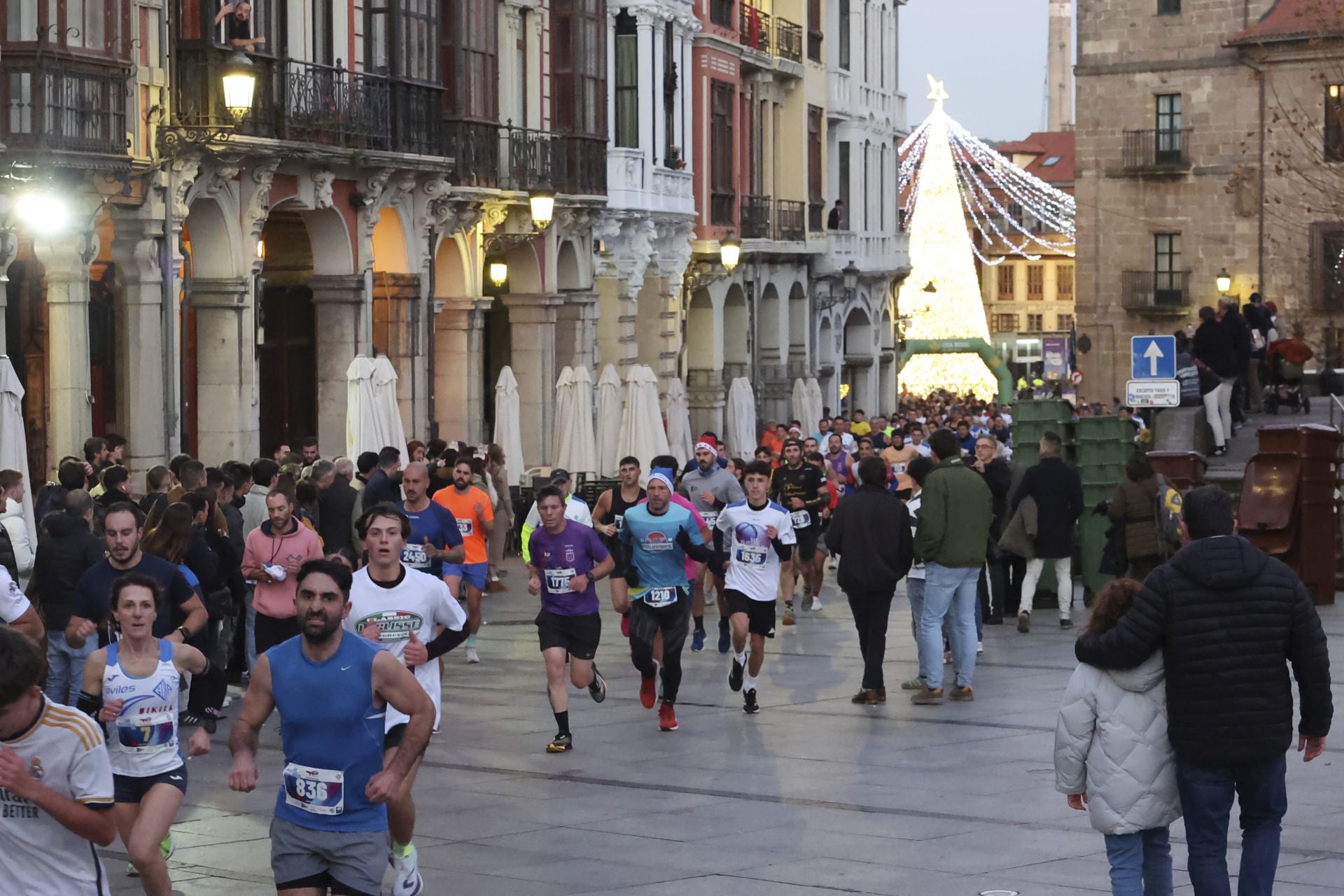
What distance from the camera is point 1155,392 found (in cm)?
2612

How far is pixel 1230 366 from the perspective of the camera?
3059 centimetres

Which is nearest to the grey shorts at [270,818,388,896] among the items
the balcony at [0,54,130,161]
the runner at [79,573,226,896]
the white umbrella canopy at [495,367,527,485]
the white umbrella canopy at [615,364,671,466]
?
the runner at [79,573,226,896]

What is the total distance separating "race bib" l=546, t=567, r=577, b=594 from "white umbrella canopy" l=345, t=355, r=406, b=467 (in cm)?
1081

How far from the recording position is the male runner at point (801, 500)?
23.1m

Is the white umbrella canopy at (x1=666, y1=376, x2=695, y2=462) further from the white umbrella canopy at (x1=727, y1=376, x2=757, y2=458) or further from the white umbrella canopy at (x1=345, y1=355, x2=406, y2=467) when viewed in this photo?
the white umbrella canopy at (x1=345, y1=355, x2=406, y2=467)

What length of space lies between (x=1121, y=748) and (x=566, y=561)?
6689 millimetres

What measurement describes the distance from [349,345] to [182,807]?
17433mm

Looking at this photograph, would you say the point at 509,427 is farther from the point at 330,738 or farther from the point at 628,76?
the point at 330,738

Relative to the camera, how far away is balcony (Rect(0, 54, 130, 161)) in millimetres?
22719

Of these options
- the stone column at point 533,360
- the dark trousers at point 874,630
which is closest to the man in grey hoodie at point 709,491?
the dark trousers at point 874,630

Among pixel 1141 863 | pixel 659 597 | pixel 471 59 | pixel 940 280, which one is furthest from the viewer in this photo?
pixel 940 280

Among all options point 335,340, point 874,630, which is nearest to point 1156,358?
point 335,340

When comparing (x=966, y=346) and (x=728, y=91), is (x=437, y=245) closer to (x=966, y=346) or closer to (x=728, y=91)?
(x=728, y=91)

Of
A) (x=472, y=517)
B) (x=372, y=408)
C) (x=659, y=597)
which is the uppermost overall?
(x=372, y=408)
